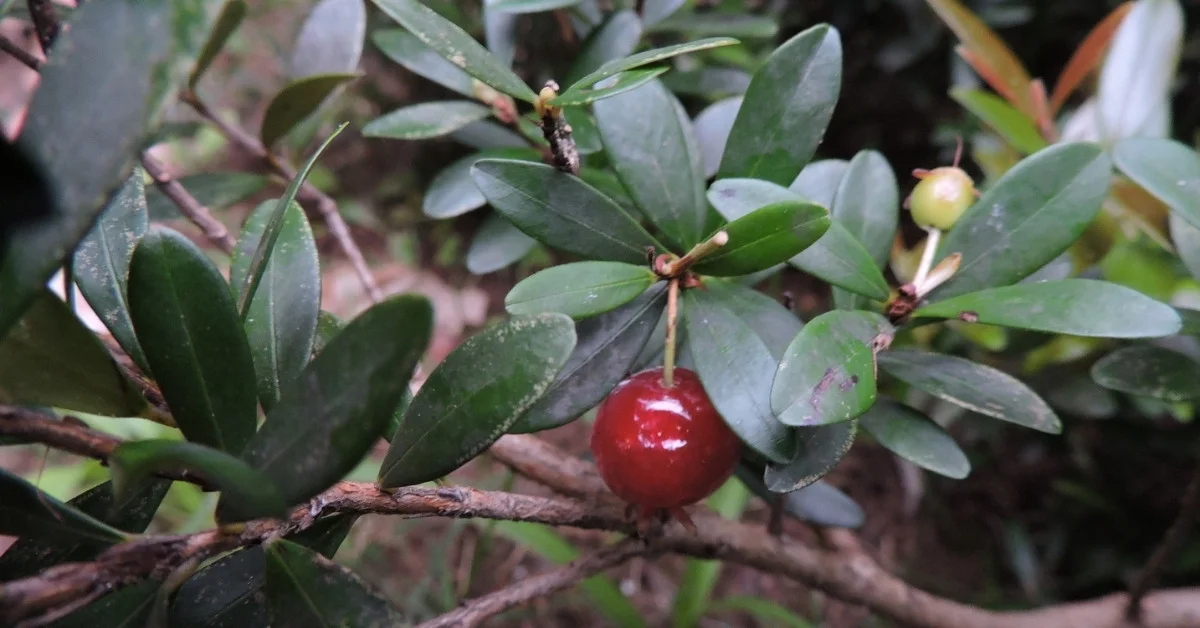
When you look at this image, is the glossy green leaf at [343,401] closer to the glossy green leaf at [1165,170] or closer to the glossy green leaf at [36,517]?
the glossy green leaf at [36,517]

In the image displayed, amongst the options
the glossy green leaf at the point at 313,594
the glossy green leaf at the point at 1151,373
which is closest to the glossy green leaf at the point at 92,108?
the glossy green leaf at the point at 313,594

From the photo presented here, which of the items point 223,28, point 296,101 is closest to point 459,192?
point 296,101

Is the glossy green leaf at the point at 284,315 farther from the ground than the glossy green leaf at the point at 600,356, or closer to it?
farther from the ground

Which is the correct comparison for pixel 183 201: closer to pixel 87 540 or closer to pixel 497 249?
pixel 497 249

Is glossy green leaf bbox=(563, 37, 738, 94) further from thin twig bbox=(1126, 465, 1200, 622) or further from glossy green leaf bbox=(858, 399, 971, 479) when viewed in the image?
thin twig bbox=(1126, 465, 1200, 622)

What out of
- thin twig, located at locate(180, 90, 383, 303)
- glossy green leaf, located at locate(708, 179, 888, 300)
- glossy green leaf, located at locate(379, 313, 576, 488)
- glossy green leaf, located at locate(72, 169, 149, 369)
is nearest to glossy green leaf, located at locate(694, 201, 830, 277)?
glossy green leaf, located at locate(708, 179, 888, 300)
